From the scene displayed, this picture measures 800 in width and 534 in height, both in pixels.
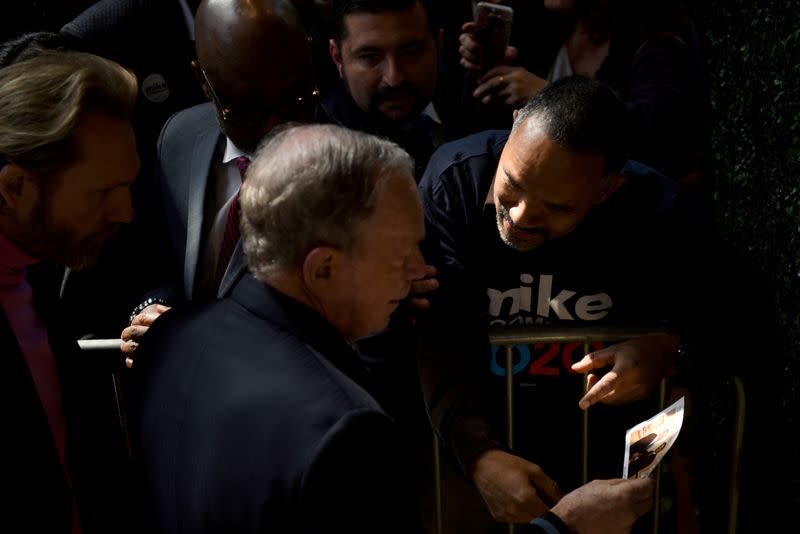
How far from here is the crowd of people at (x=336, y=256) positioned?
1.48 metres

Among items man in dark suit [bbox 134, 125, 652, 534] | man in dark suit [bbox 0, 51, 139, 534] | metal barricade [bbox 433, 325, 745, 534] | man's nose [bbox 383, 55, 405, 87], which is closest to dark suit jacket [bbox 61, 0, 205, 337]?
man in dark suit [bbox 0, 51, 139, 534]

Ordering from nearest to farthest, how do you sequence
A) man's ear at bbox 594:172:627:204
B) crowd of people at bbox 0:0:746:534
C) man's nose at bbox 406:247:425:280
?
crowd of people at bbox 0:0:746:534 → man's nose at bbox 406:247:425:280 → man's ear at bbox 594:172:627:204

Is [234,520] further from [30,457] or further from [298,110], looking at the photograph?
[298,110]

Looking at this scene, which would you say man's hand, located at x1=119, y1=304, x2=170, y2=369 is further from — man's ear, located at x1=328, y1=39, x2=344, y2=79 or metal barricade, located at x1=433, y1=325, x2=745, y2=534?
man's ear, located at x1=328, y1=39, x2=344, y2=79

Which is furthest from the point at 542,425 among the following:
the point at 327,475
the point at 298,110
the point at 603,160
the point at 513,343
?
the point at 327,475

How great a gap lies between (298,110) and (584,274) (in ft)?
3.11

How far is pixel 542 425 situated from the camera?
2609 millimetres

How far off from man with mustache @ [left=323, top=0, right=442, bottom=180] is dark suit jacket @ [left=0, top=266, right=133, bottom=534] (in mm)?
1176

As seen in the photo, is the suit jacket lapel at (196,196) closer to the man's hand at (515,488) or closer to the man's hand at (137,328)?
the man's hand at (137,328)

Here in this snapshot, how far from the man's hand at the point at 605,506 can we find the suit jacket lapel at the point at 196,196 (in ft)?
4.00

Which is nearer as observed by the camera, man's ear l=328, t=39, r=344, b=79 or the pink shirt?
the pink shirt

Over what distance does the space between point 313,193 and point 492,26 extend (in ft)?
5.03

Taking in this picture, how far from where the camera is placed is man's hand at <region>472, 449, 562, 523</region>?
2.08 m

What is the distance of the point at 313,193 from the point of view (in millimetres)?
1532
